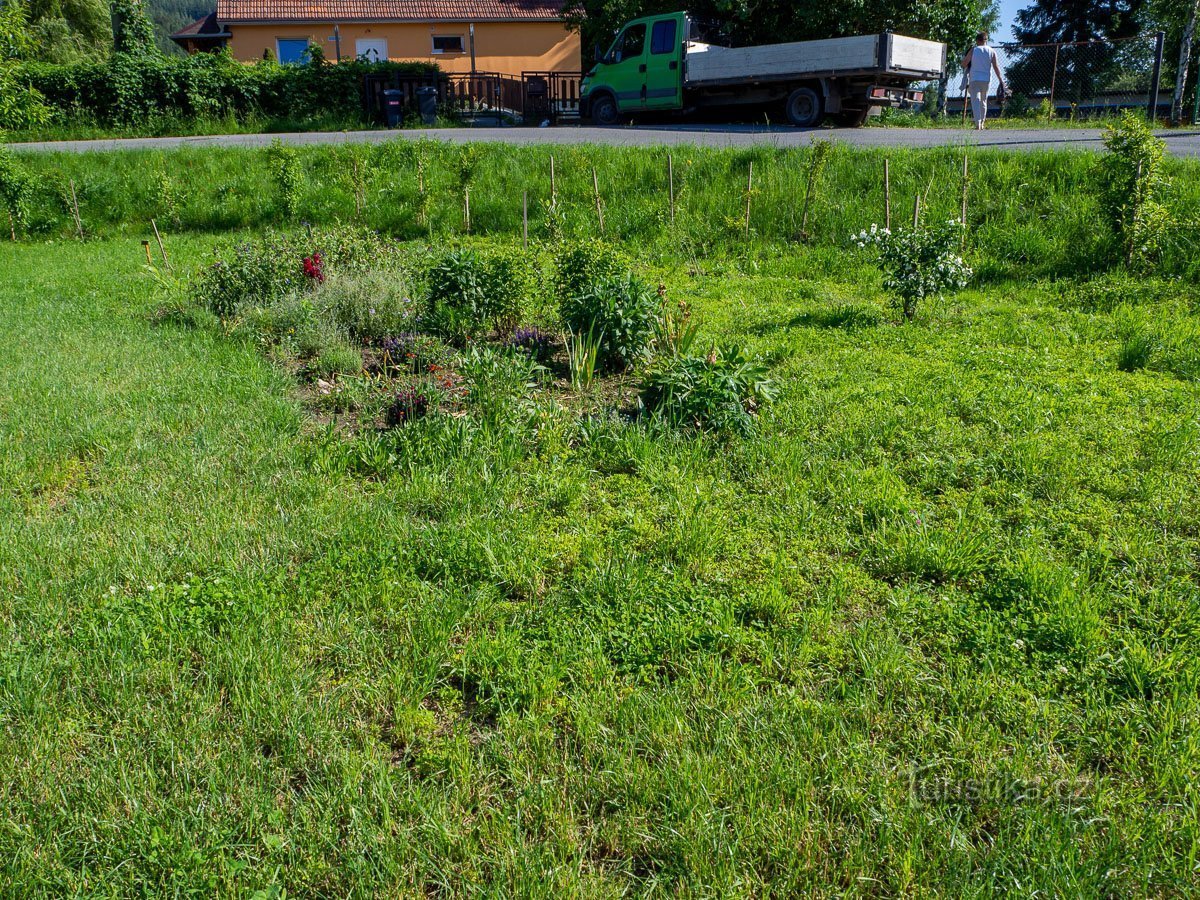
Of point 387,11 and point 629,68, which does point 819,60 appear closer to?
point 629,68

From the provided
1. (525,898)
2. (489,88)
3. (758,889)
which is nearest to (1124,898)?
(758,889)

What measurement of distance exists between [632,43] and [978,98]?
29.3 ft

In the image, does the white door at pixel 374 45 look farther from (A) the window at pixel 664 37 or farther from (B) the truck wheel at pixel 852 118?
(B) the truck wheel at pixel 852 118

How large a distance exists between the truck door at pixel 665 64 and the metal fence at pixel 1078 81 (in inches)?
273

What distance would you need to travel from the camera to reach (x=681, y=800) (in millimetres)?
2660

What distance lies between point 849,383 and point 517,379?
2.53 metres

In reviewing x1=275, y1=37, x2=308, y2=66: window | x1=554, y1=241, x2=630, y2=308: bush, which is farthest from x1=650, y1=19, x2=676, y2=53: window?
x1=275, y1=37, x2=308, y2=66: window

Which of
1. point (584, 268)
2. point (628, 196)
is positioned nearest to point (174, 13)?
point (628, 196)

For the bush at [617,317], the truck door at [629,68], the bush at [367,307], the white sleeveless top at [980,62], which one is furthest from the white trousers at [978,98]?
the bush at [367,307]

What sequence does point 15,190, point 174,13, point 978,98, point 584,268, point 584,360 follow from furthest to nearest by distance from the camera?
point 174,13, point 978,98, point 15,190, point 584,268, point 584,360

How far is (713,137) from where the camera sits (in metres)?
18.1

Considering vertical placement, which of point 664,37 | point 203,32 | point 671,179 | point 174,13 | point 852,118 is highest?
point 174,13

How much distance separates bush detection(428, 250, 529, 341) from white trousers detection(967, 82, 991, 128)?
14190mm

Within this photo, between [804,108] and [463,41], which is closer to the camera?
[804,108]
